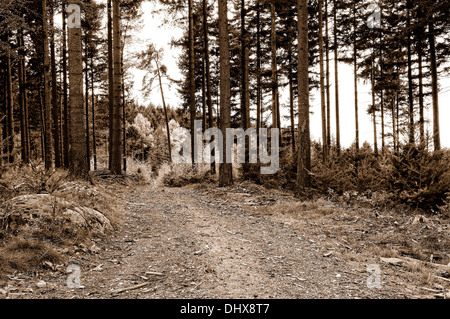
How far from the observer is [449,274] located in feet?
12.6

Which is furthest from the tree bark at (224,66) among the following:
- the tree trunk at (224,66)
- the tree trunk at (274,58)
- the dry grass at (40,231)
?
the dry grass at (40,231)

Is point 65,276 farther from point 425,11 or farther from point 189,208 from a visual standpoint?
point 425,11

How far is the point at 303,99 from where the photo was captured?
9.65 metres

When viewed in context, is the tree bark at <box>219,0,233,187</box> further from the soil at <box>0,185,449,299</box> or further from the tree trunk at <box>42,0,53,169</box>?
the tree trunk at <box>42,0,53,169</box>

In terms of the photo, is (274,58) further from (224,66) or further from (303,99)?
(303,99)

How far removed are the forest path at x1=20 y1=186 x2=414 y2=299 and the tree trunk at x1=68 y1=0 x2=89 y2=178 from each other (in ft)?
9.99

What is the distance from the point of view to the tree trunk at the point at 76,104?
8.25m

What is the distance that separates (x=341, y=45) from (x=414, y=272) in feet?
60.9

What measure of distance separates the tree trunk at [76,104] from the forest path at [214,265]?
305 cm

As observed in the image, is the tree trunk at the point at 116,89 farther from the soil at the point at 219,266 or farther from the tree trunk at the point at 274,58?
the tree trunk at the point at 274,58

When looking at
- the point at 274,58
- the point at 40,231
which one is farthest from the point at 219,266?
the point at 274,58

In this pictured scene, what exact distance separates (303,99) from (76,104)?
25.8 feet

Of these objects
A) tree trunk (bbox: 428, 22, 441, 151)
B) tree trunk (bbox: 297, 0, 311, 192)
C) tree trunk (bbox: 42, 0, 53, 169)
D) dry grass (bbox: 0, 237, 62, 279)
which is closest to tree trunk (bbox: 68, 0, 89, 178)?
dry grass (bbox: 0, 237, 62, 279)
